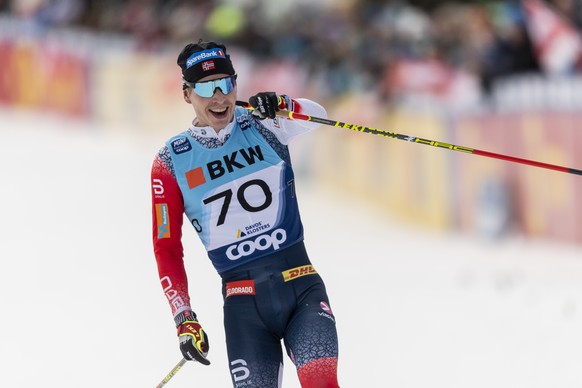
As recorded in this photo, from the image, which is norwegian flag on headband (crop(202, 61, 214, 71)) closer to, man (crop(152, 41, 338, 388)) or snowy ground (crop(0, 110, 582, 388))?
man (crop(152, 41, 338, 388))

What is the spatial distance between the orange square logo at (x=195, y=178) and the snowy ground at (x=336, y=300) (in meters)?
2.87

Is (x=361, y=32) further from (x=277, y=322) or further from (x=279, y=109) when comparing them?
(x=277, y=322)

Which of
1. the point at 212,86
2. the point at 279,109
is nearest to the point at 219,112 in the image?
the point at 212,86

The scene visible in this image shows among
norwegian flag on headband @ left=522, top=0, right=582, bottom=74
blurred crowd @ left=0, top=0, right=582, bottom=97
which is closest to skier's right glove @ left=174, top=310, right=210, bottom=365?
norwegian flag on headband @ left=522, top=0, right=582, bottom=74

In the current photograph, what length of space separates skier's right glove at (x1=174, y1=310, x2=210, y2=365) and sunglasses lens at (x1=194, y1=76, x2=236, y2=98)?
987 millimetres

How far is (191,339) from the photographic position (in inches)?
212

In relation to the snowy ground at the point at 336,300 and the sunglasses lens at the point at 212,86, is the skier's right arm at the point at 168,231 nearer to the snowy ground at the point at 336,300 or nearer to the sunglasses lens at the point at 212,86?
the sunglasses lens at the point at 212,86

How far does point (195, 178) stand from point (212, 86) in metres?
0.43

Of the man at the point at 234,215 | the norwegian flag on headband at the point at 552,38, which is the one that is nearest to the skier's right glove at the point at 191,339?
the man at the point at 234,215

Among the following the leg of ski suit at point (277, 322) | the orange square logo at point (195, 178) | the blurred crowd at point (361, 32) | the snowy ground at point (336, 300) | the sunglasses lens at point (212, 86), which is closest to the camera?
the leg of ski suit at point (277, 322)

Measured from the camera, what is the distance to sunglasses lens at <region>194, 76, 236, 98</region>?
5449 mm

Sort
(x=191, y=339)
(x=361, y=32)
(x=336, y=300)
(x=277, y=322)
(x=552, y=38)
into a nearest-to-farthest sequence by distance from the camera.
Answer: (x=191, y=339) → (x=277, y=322) → (x=336, y=300) → (x=552, y=38) → (x=361, y=32)

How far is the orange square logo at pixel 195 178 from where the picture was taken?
5.55 meters

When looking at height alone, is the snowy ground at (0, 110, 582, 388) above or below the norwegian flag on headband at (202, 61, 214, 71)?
below
